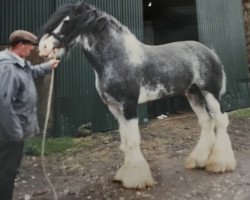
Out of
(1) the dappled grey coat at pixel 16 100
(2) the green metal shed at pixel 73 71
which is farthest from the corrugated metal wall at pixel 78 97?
(1) the dappled grey coat at pixel 16 100

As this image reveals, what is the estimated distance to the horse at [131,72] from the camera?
5000mm

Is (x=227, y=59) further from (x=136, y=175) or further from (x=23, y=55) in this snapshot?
(x=23, y=55)

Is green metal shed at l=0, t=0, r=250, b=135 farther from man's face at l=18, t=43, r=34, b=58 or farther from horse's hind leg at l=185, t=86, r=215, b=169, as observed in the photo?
man's face at l=18, t=43, r=34, b=58

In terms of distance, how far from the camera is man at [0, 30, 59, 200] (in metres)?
4.16

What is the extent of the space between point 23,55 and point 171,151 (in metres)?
3.73

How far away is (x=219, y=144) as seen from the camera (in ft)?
19.4

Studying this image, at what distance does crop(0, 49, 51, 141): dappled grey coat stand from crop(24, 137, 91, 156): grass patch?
3.68 meters

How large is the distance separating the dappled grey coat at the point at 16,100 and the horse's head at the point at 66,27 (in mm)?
446

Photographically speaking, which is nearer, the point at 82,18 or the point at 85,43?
the point at 82,18

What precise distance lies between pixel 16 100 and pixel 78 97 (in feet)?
17.3

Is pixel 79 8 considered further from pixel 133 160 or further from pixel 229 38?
pixel 229 38

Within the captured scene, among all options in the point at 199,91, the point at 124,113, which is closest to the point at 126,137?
the point at 124,113

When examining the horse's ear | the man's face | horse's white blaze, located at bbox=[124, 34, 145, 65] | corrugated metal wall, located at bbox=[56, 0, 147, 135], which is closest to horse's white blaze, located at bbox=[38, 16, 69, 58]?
the horse's ear

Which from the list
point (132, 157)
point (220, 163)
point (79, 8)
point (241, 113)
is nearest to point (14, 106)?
point (79, 8)
